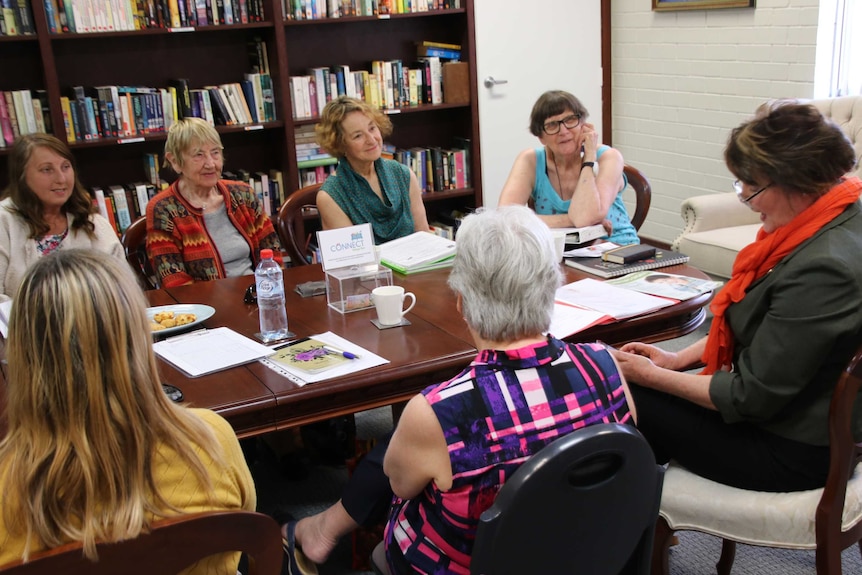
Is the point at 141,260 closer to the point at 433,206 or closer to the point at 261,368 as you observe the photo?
the point at 261,368

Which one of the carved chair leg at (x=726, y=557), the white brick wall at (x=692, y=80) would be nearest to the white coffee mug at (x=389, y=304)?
the carved chair leg at (x=726, y=557)

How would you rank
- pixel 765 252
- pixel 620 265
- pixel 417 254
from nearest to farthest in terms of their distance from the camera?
pixel 765 252 → pixel 620 265 → pixel 417 254

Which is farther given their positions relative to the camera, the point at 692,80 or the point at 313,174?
the point at 692,80

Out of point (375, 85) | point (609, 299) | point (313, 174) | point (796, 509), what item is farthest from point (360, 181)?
point (796, 509)

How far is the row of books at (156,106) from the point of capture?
396 cm

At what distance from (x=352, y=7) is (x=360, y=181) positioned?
159 centimetres

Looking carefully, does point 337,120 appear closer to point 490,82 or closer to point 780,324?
point 490,82

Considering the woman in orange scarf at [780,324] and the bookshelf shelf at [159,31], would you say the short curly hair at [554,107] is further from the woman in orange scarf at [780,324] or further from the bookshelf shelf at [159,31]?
the bookshelf shelf at [159,31]

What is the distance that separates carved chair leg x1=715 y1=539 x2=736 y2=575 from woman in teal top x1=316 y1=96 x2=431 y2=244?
1629 millimetres

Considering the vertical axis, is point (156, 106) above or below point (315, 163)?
above

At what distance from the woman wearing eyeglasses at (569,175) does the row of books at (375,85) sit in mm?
1329

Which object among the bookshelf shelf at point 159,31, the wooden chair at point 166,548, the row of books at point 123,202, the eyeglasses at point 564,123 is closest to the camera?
the wooden chair at point 166,548

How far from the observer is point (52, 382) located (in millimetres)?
1142

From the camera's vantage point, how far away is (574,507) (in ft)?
4.00
